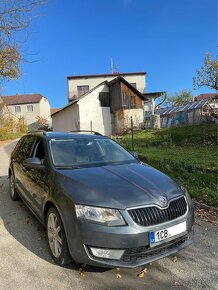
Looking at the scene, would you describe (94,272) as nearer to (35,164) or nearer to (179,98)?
(35,164)

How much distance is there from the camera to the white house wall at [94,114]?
31847 millimetres

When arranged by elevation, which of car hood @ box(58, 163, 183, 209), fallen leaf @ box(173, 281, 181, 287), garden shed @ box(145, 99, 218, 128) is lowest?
fallen leaf @ box(173, 281, 181, 287)

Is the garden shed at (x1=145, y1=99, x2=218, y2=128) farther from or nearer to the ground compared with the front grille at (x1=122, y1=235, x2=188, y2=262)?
farther from the ground

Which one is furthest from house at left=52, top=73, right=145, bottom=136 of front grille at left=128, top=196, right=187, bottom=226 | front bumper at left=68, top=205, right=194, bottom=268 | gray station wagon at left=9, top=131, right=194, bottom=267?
front bumper at left=68, top=205, right=194, bottom=268

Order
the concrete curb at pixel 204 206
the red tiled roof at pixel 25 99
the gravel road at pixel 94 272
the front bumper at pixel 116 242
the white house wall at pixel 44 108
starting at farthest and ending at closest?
the white house wall at pixel 44 108
the red tiled roof at pixel 25 99
the concrete curb at pixel 204 206
the gravel road at pixel 94 272
the front bumper at pixel 116 242

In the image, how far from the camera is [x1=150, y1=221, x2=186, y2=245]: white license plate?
9.83 feet

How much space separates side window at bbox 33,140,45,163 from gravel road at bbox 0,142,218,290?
1222 millimetres

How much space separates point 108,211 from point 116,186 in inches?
16.9

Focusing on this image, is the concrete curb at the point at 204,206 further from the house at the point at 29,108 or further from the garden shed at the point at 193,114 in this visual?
the house at the point at 29,108

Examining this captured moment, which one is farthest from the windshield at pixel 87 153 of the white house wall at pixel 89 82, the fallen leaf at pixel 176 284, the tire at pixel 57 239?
the white house wall at pixel 89 82

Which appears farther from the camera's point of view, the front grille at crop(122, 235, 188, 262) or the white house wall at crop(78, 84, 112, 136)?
the white house wall at crop(78, 84, 112, 136)

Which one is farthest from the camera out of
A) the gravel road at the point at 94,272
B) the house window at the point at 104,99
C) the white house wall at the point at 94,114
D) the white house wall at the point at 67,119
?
the house window at the point at 104,99

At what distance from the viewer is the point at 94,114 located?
32.6m

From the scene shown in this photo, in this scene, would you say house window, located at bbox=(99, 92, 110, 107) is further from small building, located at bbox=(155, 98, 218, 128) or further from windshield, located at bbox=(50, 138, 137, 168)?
windshield, located at bbox=(50, 138, 137, 168)
